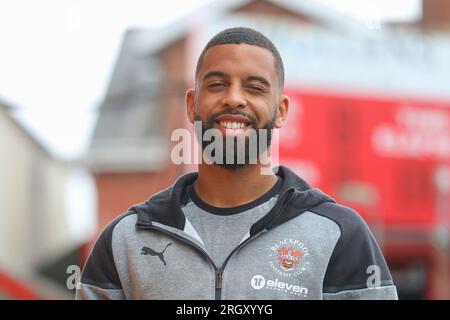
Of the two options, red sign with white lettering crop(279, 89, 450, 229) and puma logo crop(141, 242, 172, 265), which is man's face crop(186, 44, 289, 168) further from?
red sign with white lettering crop(279, 89, 450, 229)

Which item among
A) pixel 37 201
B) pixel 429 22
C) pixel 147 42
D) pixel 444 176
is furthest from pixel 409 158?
pixel 37 201

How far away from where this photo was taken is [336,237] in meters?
1.30

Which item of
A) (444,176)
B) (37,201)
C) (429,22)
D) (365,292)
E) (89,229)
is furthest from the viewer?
(37,201)

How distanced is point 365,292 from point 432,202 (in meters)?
7.70

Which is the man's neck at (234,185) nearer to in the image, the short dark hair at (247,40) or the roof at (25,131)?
the short dark hair at (247,40)

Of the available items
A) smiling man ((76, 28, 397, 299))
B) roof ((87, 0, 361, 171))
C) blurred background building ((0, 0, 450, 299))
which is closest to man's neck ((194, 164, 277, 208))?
smiling man ((76, 28, 397, 299))

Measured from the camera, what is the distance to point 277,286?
4.13ft

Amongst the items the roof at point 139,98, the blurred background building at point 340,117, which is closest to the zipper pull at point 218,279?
the blurred background building at point 340,117

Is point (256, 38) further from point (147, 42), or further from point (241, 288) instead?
point (147, 42)

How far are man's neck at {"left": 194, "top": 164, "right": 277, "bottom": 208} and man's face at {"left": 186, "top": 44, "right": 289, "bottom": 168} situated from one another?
Result: 87 millimetres

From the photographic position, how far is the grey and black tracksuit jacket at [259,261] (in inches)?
50.0

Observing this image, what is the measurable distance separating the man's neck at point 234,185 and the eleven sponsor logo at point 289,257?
109 millimetres

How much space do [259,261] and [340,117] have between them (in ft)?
23.3

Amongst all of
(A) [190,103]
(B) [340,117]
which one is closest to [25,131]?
(B) [340,117]
